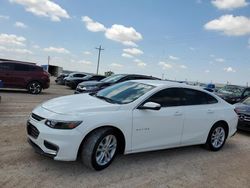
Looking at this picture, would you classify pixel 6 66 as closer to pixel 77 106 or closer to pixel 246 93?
pixel 77 106

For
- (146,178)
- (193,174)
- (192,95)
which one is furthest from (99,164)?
(192,95)

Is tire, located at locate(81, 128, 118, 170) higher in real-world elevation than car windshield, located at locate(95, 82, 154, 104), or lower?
lower

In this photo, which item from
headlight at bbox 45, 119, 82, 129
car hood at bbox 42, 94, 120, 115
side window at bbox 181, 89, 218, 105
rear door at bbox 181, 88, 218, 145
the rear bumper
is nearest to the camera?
headlight at bbox 45, 119, 82, 129

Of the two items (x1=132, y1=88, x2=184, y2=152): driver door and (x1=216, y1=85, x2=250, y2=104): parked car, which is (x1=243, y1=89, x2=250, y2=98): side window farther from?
(x1=132, y1=88, x2=184, y2=152): driver door

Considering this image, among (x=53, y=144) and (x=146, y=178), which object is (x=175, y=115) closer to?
(x=146, y=178)

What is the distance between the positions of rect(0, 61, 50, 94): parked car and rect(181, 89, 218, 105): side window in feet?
35.8

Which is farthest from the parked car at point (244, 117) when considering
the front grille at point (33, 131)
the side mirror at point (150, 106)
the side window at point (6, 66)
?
the side window at point (6, 66)

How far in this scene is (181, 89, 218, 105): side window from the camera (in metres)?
5.80

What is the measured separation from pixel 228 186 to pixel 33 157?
10.7 feet

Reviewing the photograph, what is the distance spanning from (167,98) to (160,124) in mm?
610

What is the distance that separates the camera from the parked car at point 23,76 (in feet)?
46.2

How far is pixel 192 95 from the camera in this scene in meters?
5.99

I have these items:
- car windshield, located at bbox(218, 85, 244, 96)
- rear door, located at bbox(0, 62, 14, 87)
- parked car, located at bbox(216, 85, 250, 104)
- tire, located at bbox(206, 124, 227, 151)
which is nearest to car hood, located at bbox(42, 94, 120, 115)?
tire, located at bbox(206, 124, 227, 151)

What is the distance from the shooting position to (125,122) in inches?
182
